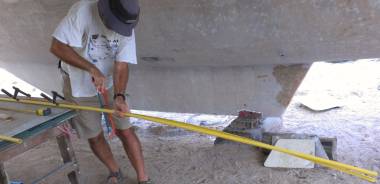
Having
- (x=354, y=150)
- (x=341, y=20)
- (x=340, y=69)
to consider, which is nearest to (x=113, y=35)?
(x=341, y=20)

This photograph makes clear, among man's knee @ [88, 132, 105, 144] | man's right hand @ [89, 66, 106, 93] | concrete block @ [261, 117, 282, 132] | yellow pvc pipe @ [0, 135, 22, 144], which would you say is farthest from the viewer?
concrete block @ [261, 117, 282, 132]

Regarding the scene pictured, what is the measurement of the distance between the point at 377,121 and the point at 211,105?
215 cm

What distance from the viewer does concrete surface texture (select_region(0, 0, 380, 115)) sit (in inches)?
131

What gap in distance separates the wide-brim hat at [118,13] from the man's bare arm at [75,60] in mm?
308

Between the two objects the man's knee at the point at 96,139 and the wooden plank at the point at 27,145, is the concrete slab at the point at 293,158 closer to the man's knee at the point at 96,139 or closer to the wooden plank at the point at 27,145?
the man's knee at the point at 96,139

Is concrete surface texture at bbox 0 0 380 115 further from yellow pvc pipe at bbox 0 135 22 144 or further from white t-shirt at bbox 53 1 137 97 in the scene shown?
yellow pvc pipe at bbox 0 135 22 144

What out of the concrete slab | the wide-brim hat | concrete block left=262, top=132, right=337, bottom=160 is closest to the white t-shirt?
the wide-brim hat

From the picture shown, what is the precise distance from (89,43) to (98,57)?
0.13 meters

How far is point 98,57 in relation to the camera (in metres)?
2.96

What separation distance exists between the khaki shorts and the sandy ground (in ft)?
2.13

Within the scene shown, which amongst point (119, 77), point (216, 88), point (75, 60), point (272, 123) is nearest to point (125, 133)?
point (119, 77)

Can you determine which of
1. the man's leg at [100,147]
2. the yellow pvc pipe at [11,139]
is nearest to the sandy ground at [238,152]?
the man's leg at [100,147]

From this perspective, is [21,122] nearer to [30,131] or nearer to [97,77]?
[30,131]

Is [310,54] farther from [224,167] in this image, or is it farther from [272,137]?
[224,167]
